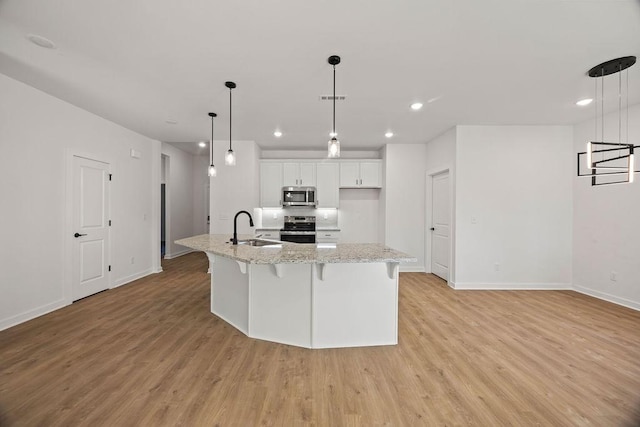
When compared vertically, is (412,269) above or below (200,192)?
below

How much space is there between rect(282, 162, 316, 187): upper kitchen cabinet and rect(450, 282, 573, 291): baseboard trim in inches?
135

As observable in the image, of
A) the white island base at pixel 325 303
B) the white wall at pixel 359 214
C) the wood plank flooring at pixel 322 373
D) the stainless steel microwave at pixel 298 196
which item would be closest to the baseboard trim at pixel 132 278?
the wood plank flooring at pixel 322 373

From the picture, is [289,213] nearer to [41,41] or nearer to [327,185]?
[327,185]

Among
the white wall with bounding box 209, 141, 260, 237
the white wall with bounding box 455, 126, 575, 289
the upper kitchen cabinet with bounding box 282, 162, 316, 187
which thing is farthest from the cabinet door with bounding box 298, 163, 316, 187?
the white wall with bounding box 455, 126, 575, 289

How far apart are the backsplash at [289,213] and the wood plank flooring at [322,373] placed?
9.10 ft

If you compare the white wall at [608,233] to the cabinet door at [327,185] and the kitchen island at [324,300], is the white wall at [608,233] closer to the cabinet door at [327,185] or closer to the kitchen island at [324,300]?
the kitchen island at [324,300]

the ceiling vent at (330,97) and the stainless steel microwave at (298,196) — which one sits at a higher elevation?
the ceiling vent at (330,97)

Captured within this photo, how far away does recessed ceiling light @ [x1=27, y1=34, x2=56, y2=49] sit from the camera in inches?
87.1

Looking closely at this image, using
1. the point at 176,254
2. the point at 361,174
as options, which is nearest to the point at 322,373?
the point at 361,174

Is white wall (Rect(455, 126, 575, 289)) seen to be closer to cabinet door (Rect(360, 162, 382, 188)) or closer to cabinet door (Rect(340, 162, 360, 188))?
cabinet door (Rect(360, 162, 382, 188))

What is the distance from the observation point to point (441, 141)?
200 inches

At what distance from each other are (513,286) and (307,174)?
4308mm

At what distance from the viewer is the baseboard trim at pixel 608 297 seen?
357 centimetres

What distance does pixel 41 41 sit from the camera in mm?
2268
